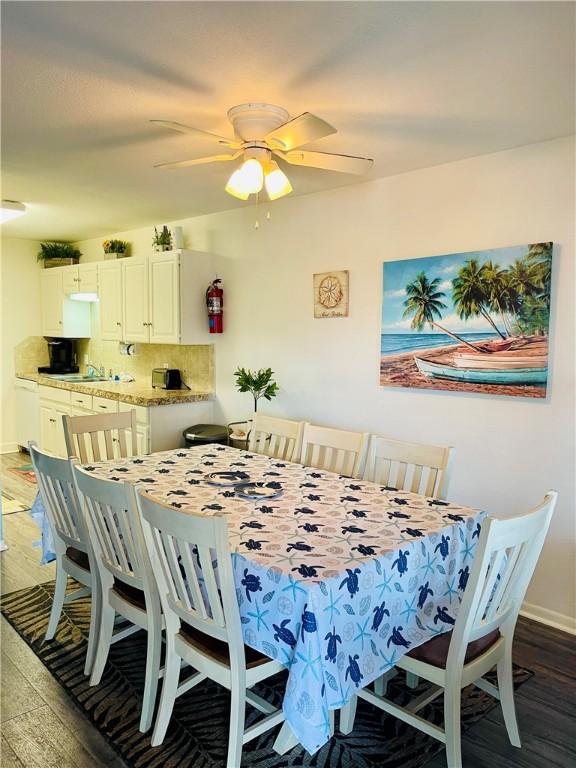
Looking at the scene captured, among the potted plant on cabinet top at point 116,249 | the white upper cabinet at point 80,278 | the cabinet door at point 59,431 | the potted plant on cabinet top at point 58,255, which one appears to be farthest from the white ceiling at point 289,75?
the potted plant on cabinet top at point 58,255

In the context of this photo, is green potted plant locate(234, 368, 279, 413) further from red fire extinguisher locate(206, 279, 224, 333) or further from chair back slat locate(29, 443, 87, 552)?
chair back slat locate(29, 443, 87, 552)

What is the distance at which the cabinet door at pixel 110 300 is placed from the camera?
17.3 ft

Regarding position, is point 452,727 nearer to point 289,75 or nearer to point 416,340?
point 416,340

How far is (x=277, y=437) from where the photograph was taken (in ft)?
10.9

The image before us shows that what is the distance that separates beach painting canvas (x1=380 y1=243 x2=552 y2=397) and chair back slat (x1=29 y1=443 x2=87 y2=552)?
202 centimetres

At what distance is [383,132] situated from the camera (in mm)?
2676

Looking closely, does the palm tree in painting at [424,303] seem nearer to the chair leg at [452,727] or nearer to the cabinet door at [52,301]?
the chair leg at [452,727]

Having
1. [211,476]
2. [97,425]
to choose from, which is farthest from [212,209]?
[211,476]

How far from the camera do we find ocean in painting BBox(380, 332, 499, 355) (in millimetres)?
3090

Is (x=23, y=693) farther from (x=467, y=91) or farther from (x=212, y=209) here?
(x=212, y=209)

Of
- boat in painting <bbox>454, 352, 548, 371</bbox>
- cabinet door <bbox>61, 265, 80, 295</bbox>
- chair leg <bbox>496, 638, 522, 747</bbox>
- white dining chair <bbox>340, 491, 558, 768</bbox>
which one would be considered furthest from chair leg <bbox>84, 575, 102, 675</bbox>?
cabinet door <bbox>61, 265, 80, 295</bbox>

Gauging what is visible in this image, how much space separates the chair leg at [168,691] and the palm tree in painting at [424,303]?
2.19 meters

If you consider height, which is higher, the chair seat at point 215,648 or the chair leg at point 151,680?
the chair seat at point 215,648

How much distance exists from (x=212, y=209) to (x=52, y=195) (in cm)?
121
